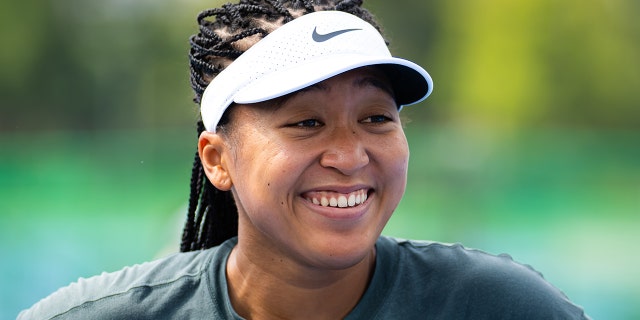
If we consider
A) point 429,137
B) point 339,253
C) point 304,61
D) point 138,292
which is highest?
point 304,61

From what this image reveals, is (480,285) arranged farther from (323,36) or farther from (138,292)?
(138,292)

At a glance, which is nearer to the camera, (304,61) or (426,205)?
(304,61)

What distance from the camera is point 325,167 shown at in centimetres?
226

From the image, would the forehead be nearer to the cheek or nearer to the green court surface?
the cheek

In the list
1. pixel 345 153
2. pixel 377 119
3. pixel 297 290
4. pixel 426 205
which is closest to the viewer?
pixel 345 153

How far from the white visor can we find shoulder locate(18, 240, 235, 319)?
17.9 inches

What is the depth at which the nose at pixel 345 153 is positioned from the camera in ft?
7.34

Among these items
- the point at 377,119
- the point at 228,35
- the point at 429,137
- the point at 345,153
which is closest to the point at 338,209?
the point at 345,153

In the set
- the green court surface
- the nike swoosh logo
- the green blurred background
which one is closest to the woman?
the nike swoosh logo

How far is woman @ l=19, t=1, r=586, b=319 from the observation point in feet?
7.47

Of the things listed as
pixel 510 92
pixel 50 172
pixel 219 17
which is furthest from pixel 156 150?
pixel 219 17

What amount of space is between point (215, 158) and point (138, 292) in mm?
A: 448

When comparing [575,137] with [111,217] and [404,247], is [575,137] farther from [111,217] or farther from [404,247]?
[404,247]

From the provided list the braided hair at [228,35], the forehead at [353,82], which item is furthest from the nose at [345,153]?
the braided hair at [228,35]
